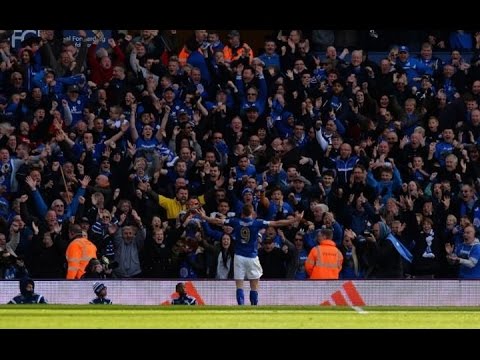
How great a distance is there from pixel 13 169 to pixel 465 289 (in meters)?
8.41

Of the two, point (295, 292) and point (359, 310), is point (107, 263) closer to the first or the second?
point (295, 292)

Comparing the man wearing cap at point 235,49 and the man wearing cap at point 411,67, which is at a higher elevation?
the man wearing cap at point 235,49

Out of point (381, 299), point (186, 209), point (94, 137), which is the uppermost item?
point (94, 137)

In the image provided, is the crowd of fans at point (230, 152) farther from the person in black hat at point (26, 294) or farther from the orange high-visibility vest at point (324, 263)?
the person in black hat at point (26, 294)

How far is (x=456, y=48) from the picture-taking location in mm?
24266

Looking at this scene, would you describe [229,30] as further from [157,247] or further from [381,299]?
[381,299]

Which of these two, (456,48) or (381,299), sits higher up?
(456,48)

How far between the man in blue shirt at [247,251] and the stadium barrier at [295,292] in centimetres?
45

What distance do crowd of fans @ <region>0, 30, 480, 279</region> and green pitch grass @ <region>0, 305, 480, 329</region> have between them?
2.24 m

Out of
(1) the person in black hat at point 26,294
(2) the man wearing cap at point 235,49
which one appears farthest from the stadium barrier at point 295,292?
(2) the man wearing cap at point 235,49

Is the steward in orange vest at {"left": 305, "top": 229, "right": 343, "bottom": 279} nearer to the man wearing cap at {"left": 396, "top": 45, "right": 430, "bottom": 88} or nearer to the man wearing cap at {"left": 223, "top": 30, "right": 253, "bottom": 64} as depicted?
the man wearing cap at {"left": 396, "top": 45, "right": 430, "bottom": 88}

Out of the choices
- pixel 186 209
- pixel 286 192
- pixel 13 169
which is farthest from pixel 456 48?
pixel 13 169

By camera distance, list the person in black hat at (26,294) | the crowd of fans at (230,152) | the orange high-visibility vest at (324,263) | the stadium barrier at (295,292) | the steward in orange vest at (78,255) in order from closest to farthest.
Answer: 1. the person in black hat at (26,294)
2. the stadium barrier at (295,292)
3. the orange high-visibility vest at (324,263)
4. the steward in orange vest at (78,255)
5. the crowd of fans at (230,152)

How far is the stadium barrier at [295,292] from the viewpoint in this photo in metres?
20.1
